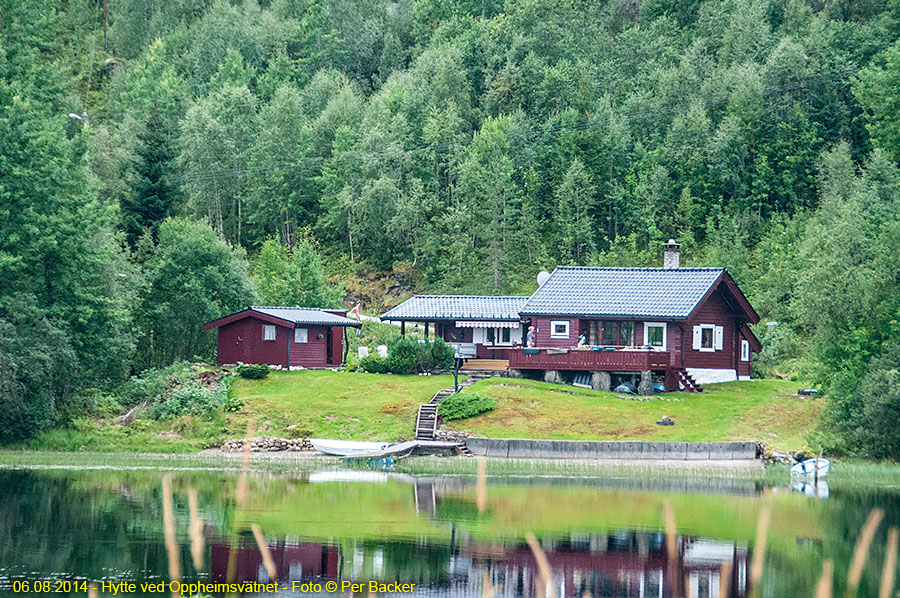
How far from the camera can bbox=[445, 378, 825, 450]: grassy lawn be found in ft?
168

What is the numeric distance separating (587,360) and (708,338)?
7.38 meters

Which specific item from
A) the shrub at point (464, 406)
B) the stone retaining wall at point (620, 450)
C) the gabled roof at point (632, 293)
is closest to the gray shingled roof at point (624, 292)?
the gabled roof at point (632, 293)

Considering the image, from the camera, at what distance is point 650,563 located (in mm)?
28500

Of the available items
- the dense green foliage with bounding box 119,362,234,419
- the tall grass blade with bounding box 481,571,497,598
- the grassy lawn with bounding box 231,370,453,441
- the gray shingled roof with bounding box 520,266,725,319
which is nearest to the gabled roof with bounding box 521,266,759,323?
the gray shingled roof with bounding box 520,266,725,319

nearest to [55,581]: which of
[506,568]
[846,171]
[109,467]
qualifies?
[506,568]

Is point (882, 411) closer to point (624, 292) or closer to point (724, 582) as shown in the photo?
point (624, 292)

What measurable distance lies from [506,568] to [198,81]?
10537 cm

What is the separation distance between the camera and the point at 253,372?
5881 cm

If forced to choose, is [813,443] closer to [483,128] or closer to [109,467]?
[109,467]

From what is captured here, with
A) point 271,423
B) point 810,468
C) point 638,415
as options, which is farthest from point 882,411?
point 271,423

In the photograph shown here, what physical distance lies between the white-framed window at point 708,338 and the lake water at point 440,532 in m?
18.7

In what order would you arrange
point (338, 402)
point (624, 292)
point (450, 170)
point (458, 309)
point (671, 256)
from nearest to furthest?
point (338, 402) < point (624, 292) < point (458, 309) < point (671, 256) < point (450, 170)

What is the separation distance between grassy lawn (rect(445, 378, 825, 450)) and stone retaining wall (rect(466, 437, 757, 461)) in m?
2.12

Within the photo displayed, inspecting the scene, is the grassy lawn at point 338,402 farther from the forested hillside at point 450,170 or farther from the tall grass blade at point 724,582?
the tall grass blade at point 724,582
